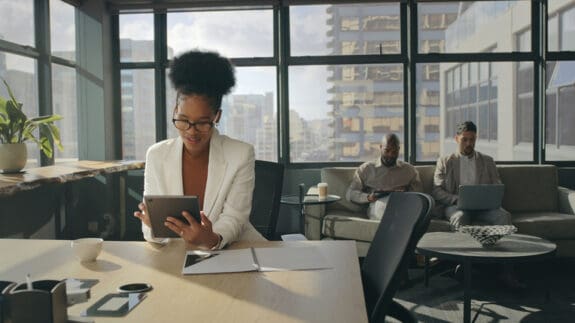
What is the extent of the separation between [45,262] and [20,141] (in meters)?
2.28

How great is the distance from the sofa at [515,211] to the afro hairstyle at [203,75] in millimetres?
2445

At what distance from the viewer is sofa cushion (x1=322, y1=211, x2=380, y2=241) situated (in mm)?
4336

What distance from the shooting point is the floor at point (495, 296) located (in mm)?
3252

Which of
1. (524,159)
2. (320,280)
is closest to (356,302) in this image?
(320,280)

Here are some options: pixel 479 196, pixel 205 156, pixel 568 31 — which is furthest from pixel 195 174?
pixel 568 31

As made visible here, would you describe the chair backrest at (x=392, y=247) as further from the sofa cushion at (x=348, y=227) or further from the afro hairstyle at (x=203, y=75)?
the sofa cushion at (x=348, y=227)

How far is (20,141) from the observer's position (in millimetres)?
3643

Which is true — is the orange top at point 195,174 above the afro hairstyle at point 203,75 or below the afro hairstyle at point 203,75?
below

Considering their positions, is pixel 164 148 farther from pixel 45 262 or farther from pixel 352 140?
pixel 352 140

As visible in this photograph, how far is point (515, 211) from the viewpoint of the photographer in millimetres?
4875

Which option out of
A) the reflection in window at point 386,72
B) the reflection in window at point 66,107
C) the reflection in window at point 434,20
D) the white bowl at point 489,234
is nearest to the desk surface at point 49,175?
the reflection in window at point 66,107

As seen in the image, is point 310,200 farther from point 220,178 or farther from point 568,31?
point 568,31

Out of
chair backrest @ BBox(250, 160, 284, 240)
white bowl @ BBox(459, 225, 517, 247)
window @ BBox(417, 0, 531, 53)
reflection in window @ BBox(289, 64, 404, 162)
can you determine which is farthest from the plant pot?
window @ BBox(417, 0, 531, 53)

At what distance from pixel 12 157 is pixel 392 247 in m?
3.03
